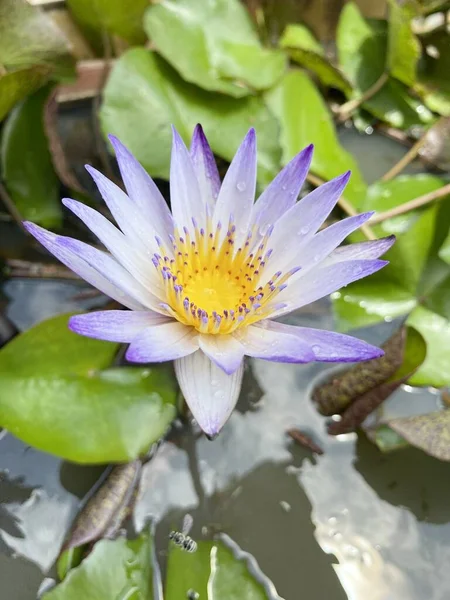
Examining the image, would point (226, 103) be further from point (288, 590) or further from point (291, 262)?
point (288, 590)

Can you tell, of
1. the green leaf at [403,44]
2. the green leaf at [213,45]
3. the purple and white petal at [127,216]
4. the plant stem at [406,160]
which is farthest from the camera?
the plant stem at [406,160]

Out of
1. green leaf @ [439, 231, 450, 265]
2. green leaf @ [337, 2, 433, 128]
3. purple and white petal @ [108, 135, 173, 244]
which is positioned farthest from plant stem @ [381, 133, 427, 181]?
purple and white petal @ [108, 135, 173, 244]

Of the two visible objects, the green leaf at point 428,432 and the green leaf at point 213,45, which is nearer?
the green leaf at point 428,432

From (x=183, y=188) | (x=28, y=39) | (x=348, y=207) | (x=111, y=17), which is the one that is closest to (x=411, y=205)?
(x=348, y=207)

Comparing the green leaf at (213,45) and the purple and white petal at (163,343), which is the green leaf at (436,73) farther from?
the purple and white petal at (163,343)

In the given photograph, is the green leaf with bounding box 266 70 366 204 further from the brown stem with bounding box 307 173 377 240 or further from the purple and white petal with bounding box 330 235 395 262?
the purple and white petal with bounding box 330 235 395 262

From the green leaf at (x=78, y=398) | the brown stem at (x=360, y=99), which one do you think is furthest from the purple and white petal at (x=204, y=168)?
the brown stem at (x=360, y=99)

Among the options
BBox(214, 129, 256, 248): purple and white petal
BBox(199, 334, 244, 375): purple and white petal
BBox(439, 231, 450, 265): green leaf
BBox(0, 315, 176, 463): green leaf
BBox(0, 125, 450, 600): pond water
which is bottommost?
BBox(0, 125, 450, 600): pond water
